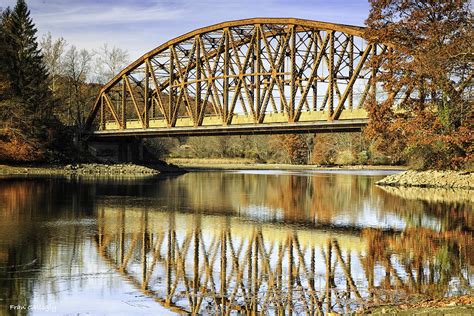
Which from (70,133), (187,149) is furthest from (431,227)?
(187,149)

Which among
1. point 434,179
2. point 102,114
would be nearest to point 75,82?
point 102,114

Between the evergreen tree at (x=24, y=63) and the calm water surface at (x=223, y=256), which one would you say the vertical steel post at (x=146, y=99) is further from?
the calm water surface at (x=223, y=256)

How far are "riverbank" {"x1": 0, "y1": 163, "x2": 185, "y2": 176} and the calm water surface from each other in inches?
1283

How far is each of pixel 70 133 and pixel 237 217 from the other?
186 feet

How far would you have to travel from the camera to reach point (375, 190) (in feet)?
169

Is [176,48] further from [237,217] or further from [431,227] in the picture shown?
[431,227]

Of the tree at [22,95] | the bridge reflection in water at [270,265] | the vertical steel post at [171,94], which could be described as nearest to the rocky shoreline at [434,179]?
the vertical steel post at [171,94]

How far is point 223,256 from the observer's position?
20031 millimetres

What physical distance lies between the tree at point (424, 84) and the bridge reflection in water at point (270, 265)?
24.2m

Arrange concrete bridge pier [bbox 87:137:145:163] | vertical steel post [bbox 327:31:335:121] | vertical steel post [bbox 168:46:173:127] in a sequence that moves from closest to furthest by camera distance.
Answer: vertical steel post [bbox 327:31:335:121]
vertical steel post [bbox 168:46:173:127]
concrete bridge pier [bbox 87:137:145:163]

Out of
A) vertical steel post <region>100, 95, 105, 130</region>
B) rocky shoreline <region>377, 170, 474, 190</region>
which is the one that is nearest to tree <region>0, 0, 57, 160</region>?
vertical steel post <region>100, 95, 105, 130</region>

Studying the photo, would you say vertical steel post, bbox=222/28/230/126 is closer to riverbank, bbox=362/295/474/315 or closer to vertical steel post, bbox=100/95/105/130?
vertical steel post, bbox=100/95/105/130

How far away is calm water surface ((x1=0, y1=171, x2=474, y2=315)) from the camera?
14.5m

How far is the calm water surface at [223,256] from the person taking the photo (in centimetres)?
1454
